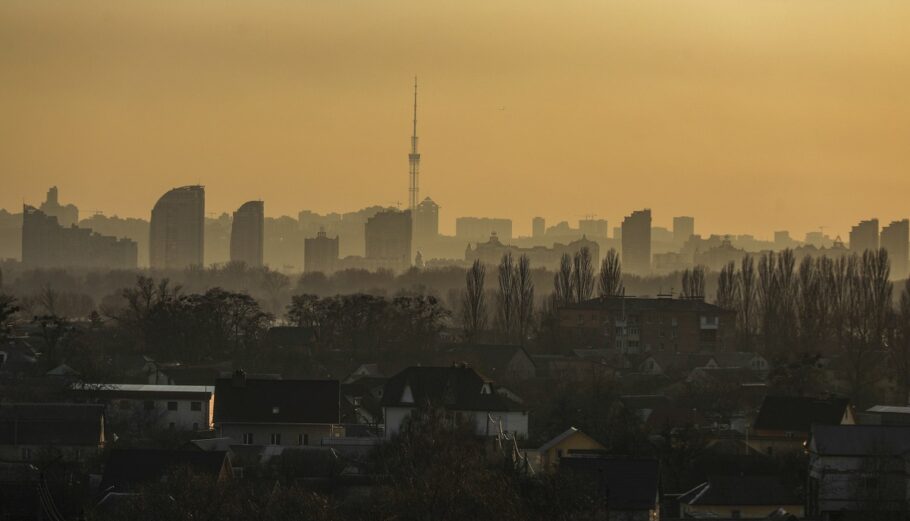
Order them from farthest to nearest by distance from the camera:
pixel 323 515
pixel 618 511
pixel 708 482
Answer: pixel 708 482, pixel 618 511, pixel 323 515

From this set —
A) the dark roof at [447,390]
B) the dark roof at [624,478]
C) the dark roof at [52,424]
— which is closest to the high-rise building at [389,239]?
the dark roof at [447,390]

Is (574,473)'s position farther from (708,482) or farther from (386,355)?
(386,355)

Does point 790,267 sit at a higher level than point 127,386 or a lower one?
higher

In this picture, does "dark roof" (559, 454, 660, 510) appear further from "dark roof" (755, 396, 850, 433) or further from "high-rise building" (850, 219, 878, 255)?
"high-rise building" (850, 219, 878, 255)

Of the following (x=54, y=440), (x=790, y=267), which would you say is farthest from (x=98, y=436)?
(x=790, y=267)

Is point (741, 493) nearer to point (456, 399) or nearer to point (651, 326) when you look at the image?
point (456, 399)
